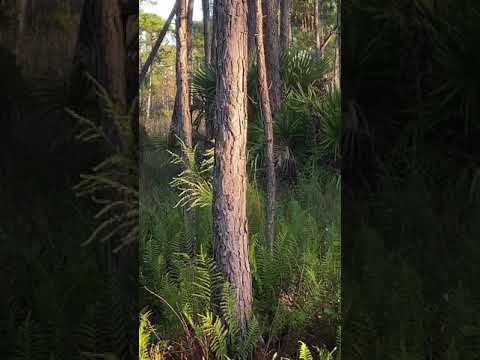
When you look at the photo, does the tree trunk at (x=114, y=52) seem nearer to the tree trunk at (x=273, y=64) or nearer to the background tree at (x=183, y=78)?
the background tree at (x=183, y=78)

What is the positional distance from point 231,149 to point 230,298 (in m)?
0.52

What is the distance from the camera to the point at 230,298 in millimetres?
1729

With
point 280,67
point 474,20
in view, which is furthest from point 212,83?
point 474,20

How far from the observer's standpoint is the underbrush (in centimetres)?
180

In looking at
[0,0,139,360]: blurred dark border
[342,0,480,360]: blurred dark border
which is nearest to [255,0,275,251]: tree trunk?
[342,0,480,360]: blurred dark border

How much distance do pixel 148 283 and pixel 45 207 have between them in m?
1.35

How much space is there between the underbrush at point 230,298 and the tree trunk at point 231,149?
81mm

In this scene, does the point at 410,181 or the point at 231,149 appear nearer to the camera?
the point at 410,181

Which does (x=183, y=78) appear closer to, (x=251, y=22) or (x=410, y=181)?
(x=410, y=181)

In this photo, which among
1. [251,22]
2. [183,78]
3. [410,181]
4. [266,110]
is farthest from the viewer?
[251,22]

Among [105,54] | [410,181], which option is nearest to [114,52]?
[105,54]

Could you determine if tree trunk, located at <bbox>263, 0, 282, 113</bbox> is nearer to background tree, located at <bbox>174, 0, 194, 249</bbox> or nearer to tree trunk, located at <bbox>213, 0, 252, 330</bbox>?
background tree, located at <bbox>174, 0, 194, 249</bbox>

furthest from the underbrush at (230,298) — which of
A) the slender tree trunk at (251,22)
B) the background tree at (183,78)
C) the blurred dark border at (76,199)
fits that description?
the slender tree trunk at (251,22)

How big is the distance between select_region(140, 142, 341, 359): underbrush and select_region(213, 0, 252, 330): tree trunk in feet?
0.27
